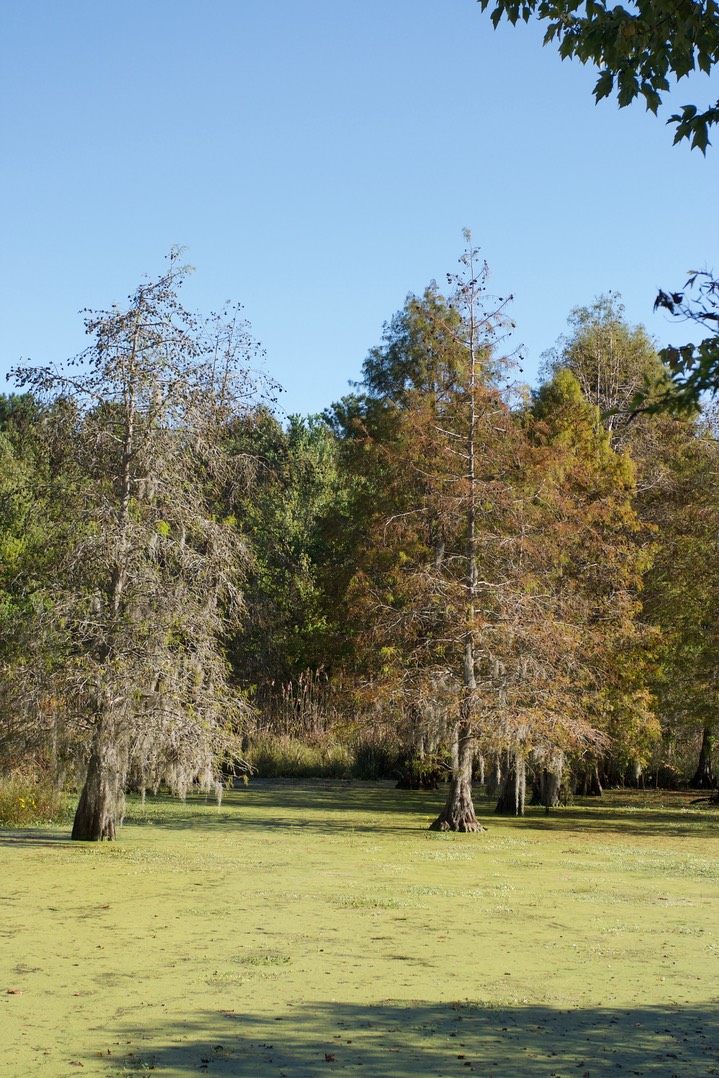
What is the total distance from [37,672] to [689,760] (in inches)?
932

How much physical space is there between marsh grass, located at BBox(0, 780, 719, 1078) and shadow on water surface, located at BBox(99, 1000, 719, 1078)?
0.02m

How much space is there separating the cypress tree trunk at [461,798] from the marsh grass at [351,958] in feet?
6.00

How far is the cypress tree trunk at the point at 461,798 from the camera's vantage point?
57.4ft

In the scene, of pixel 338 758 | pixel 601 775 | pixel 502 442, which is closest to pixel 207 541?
pixel 502 442

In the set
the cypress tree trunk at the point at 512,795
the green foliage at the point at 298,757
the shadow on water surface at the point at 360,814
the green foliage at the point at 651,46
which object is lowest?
the shadow on water surface at the point at 360,814

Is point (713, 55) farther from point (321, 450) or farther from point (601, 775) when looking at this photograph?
point (321, 450)

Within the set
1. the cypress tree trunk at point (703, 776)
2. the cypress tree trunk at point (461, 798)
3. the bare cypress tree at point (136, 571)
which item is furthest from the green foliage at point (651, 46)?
the cypress tree trunk at point (703, 776)

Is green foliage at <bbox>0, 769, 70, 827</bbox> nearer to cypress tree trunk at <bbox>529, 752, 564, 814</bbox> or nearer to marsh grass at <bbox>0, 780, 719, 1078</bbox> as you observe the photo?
marsh grass at <bbox>0, 780, 719, 1078</bbox>

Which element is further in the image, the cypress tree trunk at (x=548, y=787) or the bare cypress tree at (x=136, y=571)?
the cypress tree trunk at (x=548, y=787)

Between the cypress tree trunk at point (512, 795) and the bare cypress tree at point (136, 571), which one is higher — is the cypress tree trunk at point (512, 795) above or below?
below

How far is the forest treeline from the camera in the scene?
13.9 m

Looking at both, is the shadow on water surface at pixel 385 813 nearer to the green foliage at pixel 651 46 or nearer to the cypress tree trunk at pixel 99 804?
the cypress tree trunk at pixel 99 804

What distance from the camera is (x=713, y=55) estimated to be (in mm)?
5645

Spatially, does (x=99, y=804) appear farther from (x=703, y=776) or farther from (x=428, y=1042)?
(x=703, y=776)
